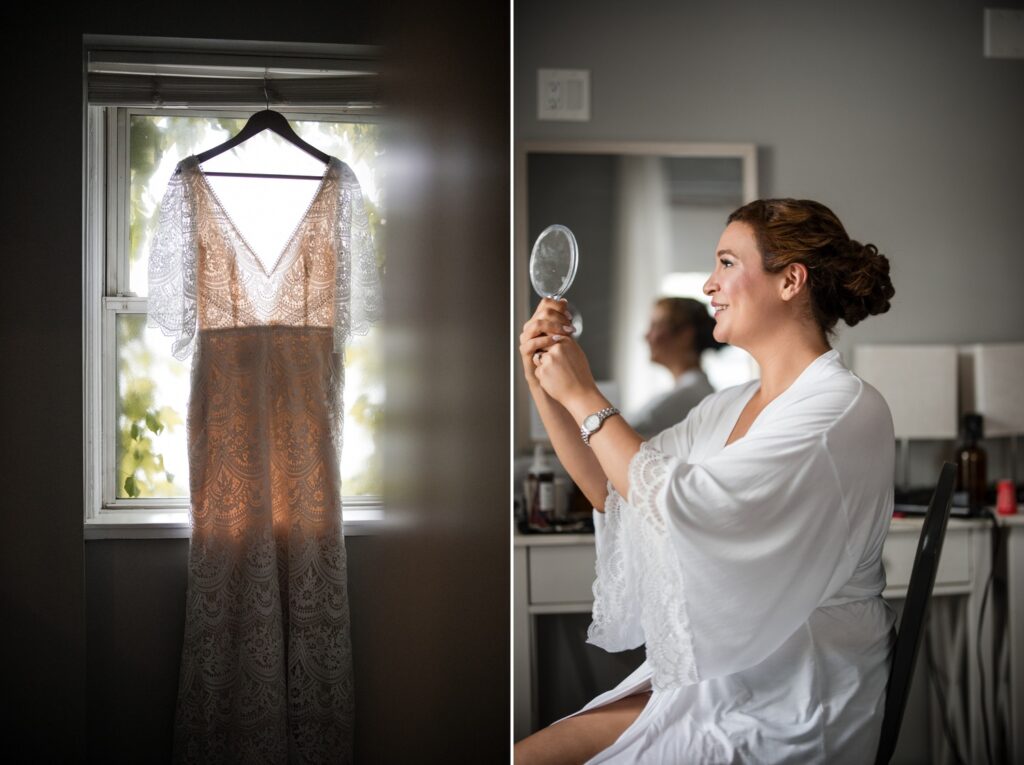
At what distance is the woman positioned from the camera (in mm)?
901

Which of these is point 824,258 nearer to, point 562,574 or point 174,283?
point 562,574

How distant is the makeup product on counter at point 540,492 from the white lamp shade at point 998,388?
60 cm

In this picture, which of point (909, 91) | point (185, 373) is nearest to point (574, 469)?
point (185, 373)

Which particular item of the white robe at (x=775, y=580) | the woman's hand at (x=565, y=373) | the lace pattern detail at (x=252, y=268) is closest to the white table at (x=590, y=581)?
the white robe at (x=775, y=580)

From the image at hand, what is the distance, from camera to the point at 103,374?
3.87 ft

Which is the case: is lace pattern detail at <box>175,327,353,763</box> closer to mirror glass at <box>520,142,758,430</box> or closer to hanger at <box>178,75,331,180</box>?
hanger at <box>178,75,331,180</box>

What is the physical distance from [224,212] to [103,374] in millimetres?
311

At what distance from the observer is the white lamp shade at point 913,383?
106 cm

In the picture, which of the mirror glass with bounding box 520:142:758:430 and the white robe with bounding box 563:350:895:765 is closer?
the white robe with bounding box 563:350:895:765

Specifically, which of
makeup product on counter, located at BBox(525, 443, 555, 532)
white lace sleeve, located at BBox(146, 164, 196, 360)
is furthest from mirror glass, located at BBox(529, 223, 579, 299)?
white lace sleeve, located at BBox(146, 164, 196, 360)

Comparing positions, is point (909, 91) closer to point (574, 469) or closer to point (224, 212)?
point (574, 469)

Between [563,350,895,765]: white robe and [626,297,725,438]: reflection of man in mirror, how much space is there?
16 cm

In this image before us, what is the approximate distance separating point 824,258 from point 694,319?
20 centimetres

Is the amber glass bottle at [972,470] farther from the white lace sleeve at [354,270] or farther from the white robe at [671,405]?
the white lace sleeve at [354,270]
